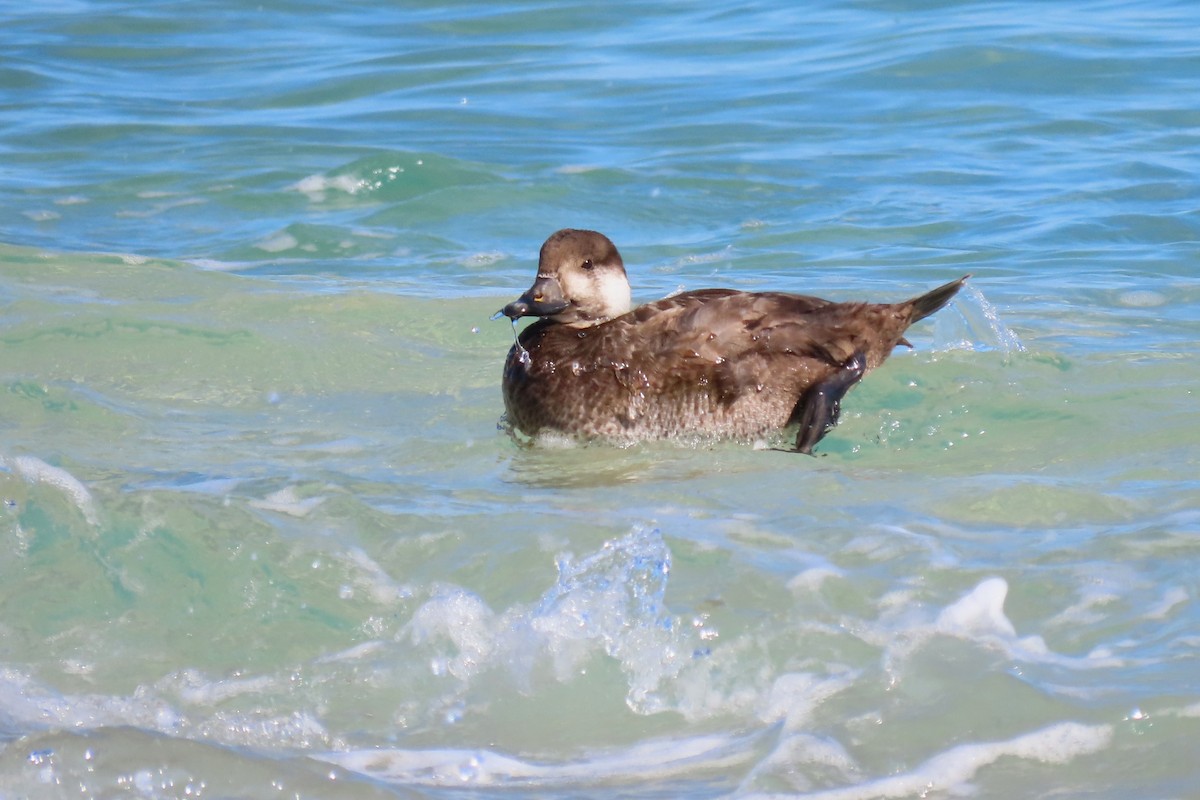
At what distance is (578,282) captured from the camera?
6.20 metres

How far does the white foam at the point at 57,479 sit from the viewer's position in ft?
16.0

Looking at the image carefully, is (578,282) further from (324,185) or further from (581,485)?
(324,185)

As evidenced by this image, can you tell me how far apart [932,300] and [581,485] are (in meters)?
1.75

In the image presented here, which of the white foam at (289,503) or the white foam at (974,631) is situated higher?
the white foam at (974,631)

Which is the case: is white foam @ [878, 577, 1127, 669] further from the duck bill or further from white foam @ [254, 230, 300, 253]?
white foam @ [254, 230, 300, 253]

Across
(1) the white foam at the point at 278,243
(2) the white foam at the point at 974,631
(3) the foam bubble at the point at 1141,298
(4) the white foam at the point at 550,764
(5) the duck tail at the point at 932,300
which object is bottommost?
(1) the white foam at the point at 278,243

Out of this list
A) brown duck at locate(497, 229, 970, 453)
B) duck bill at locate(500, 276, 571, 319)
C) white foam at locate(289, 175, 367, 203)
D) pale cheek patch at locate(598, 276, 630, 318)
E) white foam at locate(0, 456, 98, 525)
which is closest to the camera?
white foam at locate(0, 456, 98, 525)

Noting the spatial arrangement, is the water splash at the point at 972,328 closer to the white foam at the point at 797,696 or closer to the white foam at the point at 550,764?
the white foam at the point at 797,696

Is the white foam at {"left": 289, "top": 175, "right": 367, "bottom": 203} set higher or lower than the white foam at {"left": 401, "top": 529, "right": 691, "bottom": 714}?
lower

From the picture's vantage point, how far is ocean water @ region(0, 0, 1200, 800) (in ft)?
12.1

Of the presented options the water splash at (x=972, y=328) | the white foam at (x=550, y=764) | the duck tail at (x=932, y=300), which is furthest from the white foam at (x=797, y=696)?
the water splash at (x=972, y=328)

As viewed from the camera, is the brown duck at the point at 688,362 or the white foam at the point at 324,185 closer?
the brown duck at the point at 688,362

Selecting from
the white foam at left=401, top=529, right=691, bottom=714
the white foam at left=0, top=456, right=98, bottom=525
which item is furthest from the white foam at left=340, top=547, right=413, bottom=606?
the white foam at left=0, top=456, right=98, bottom=525

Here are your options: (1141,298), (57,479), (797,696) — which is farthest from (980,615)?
(1141,298)
